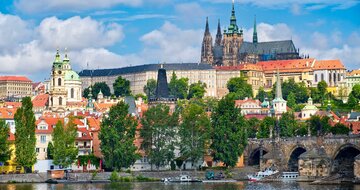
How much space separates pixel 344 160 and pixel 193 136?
→ 584 inches

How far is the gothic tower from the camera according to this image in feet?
559

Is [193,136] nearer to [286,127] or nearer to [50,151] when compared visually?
[50,151]

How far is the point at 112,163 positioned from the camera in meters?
93.8

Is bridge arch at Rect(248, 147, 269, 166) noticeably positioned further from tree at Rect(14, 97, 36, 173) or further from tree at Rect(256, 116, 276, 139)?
tree at Rect(14, 97, 36, 173)

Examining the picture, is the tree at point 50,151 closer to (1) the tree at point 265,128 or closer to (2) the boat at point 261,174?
(2) the boat at point 261,174

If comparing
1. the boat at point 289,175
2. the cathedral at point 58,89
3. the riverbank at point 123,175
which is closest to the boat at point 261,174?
the riverbank at point 123,175

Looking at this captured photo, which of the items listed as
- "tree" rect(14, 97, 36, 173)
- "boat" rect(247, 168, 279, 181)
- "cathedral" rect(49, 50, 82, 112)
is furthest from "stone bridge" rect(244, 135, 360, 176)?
"cathedral" rect(49, 50, 82, 112)

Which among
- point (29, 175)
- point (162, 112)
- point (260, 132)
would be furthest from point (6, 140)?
point (260, 132)

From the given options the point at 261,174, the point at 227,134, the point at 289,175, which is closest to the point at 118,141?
the point at 227,134

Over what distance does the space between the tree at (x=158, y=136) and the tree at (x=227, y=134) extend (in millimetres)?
4246

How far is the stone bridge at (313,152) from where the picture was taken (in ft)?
310

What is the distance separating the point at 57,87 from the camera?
173125 mm

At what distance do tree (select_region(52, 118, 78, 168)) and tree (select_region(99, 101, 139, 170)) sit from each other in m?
2.82

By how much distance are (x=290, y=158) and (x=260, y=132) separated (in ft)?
58.6
